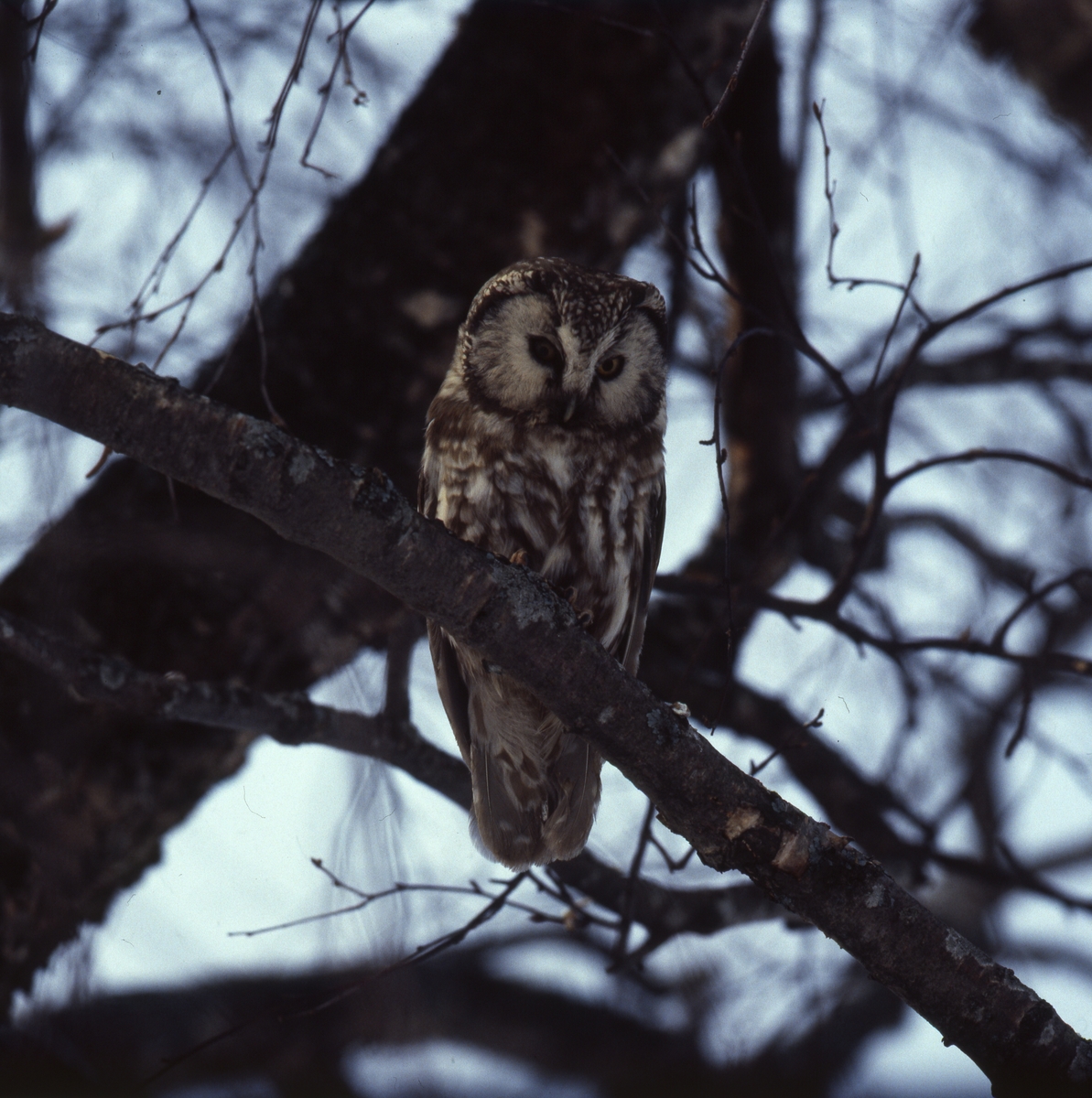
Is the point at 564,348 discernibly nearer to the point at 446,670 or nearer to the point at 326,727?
the point at 446,670

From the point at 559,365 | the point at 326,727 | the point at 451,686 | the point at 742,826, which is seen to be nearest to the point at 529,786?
the point at 451,686

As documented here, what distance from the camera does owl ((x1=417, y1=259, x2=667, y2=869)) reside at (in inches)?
109

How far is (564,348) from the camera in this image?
273 cm

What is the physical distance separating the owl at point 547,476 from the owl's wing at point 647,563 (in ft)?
0.04

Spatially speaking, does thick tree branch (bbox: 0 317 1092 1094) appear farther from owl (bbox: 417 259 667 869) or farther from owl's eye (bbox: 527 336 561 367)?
owl's eye (bbox: 527 336 561 367)

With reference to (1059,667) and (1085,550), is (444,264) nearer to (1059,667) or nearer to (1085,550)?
(1059,667)

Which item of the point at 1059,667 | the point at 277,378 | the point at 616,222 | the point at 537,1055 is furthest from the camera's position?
the point at 537,1055

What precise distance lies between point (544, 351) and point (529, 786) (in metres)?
1.19

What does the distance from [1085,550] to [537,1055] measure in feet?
10.5

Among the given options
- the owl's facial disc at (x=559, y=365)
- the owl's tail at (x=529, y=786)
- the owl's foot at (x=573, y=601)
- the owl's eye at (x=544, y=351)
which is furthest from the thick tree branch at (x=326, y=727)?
the owl's eye at (x=544, y=351)

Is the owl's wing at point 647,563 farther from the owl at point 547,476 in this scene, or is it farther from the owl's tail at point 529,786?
the owl's tail at point 529,786

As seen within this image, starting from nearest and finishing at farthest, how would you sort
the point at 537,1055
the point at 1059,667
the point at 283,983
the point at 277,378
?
the point at 1059,667, the point at 283,983, the point at 277,378, the point at 537,1055

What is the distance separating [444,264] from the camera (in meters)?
3.61

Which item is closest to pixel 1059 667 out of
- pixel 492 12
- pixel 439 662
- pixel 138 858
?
pixel 439 662
